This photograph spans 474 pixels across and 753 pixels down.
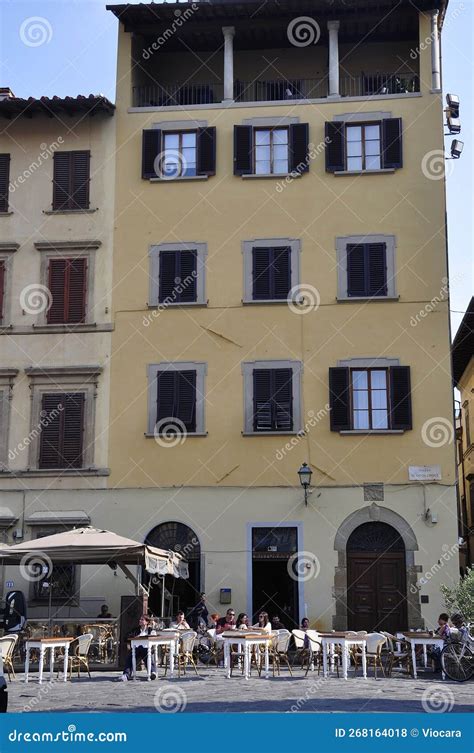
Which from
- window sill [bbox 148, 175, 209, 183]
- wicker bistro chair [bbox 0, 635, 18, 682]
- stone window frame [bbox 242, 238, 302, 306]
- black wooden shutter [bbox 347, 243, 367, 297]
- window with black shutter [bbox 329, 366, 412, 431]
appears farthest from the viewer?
window sill [bbox 148, 175, 209, 183]

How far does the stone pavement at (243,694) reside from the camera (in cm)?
1355

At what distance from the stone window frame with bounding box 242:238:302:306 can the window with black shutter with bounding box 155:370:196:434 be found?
7.59 ft

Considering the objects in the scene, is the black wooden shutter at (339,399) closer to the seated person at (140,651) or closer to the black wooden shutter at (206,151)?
the black wooden shutter at (206,151)

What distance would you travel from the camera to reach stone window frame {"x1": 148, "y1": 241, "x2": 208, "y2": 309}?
26.0 metres

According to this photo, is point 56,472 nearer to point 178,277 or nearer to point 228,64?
point 178,277

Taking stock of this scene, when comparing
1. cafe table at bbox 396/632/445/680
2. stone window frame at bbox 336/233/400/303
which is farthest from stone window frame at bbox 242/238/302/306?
cafe table at bbox 396/632/445/680

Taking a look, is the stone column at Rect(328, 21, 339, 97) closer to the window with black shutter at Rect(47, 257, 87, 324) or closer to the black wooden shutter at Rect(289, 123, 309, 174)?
the black wooden shutter at Rect(289, 123, 309, 174)

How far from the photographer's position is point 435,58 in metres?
26.8

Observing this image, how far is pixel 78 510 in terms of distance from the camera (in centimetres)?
2519

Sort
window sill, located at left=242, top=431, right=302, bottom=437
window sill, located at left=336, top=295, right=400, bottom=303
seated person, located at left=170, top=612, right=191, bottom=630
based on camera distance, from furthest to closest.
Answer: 1. window sill, located at left=336, top=295, right=400, bottom=303
2. window sill, located at left=242, top=431, right=302, bottom=437
3. seated person, located at left=170, top=612, right=191, bottom=630

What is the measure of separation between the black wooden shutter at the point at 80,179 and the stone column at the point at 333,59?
625 cm

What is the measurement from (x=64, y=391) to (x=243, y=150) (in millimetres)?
7256

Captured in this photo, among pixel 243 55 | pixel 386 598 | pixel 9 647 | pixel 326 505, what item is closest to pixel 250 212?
pixel 243 55

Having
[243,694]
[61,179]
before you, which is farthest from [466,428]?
[243,694]
